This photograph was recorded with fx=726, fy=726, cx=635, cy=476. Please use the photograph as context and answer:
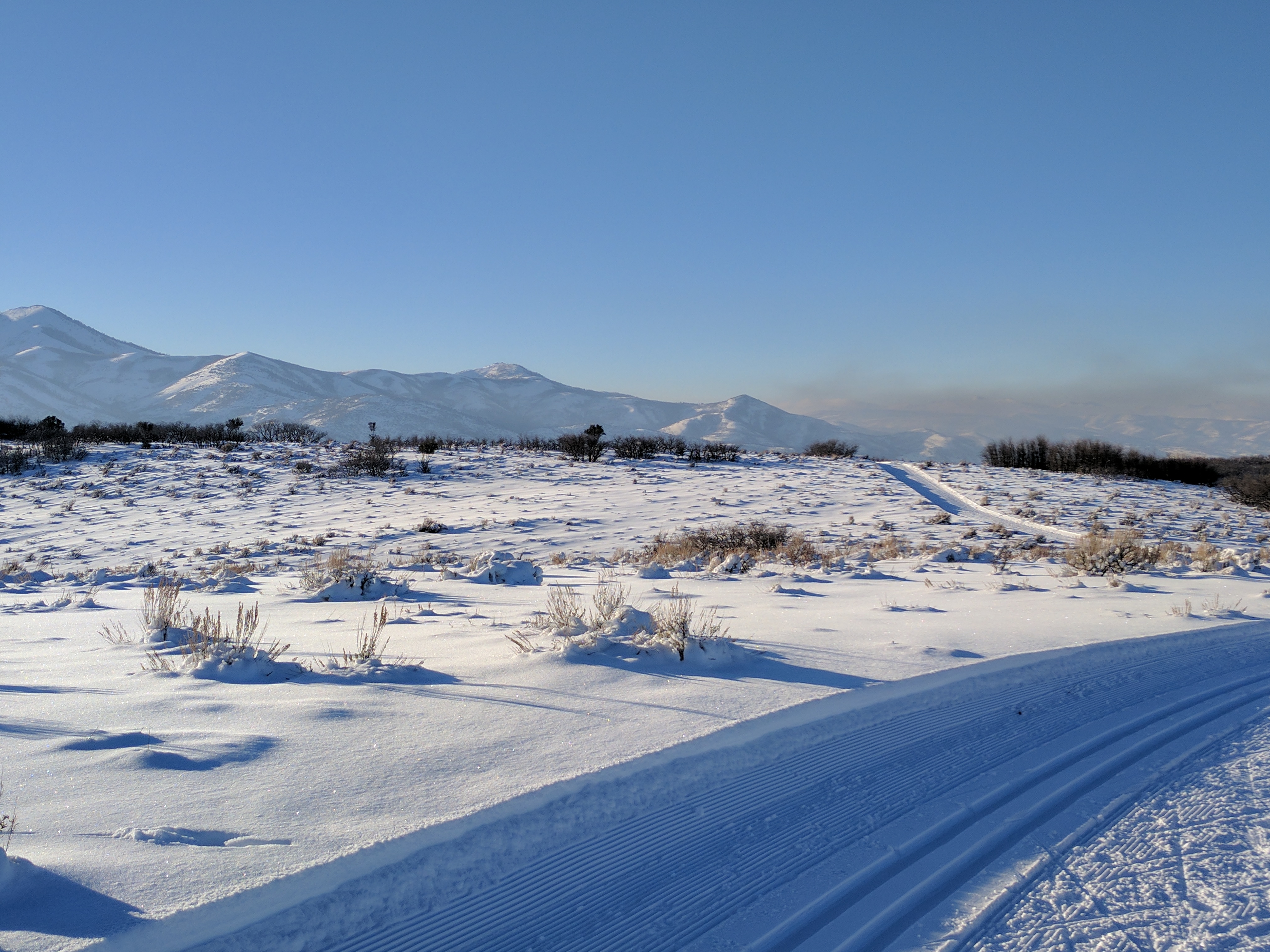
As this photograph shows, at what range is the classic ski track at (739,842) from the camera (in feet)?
7.18

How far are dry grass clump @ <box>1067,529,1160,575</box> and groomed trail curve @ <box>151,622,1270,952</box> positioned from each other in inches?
225

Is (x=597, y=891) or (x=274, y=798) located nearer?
(x=597, y=891)

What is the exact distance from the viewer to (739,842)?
271 cm

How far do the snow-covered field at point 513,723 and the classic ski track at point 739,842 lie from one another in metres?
0.02

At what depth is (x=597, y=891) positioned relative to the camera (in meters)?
2.39

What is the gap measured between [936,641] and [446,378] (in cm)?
17697

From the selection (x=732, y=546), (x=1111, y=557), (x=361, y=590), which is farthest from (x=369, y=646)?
(x=1111, y=557)

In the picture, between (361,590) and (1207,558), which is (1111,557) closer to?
(1207,558)

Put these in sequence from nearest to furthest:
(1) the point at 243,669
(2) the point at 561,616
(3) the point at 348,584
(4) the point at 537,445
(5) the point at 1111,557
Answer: (1) the point at 243,669 → (2) the point at 561,616 → (3) the point at 348,584 → (5) the point at 1111,557 → (4) the point at 537,445

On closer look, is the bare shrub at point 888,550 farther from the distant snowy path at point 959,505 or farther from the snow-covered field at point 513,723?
the distant snowy path at point 959,505

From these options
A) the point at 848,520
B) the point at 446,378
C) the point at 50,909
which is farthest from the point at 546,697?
the point at 446,378

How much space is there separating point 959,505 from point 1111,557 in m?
10.3

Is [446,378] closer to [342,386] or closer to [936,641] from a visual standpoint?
[342,386]

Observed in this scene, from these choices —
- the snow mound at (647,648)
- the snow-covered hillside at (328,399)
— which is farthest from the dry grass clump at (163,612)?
the snow-covered hillside at (328,399)
